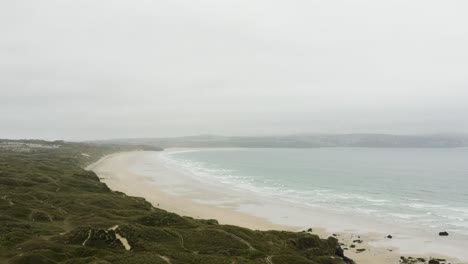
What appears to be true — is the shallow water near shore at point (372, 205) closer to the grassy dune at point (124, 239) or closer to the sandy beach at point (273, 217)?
the sandy beach at point (273, 217)

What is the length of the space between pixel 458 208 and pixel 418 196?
14.7m

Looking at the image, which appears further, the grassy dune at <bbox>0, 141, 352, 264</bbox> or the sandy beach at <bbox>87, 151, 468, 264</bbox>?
the sandy beach at <bbox>87, 151, 468, 264</bbox>

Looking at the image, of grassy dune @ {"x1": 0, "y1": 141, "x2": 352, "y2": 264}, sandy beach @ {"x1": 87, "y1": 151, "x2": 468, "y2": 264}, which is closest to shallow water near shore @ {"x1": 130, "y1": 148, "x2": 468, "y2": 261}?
sandy beach @ {"x1": 87, "y1": 151, "x2": 468, "y2": 264}

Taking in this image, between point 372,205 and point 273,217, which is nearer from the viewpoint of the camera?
point 273,217

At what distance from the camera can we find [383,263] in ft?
123

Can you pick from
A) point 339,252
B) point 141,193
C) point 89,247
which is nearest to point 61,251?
point 89,247

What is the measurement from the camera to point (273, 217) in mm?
59812

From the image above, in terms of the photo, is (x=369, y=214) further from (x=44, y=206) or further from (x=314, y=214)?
(x=44, y=206)

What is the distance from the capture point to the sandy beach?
41.7 meters

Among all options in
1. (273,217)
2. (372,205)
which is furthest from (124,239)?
(372,205)

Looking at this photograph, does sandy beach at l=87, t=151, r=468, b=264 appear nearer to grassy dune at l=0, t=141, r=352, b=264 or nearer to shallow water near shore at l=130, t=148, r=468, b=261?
shallow water near shore at l=130, t=148, r=468, b=261

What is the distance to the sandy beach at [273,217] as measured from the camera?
4175 cm

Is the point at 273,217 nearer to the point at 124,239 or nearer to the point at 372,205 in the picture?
the point at 372,205

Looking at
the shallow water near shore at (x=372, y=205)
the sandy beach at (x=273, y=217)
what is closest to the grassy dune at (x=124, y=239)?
the sandy beach at (x=273, y=217)
